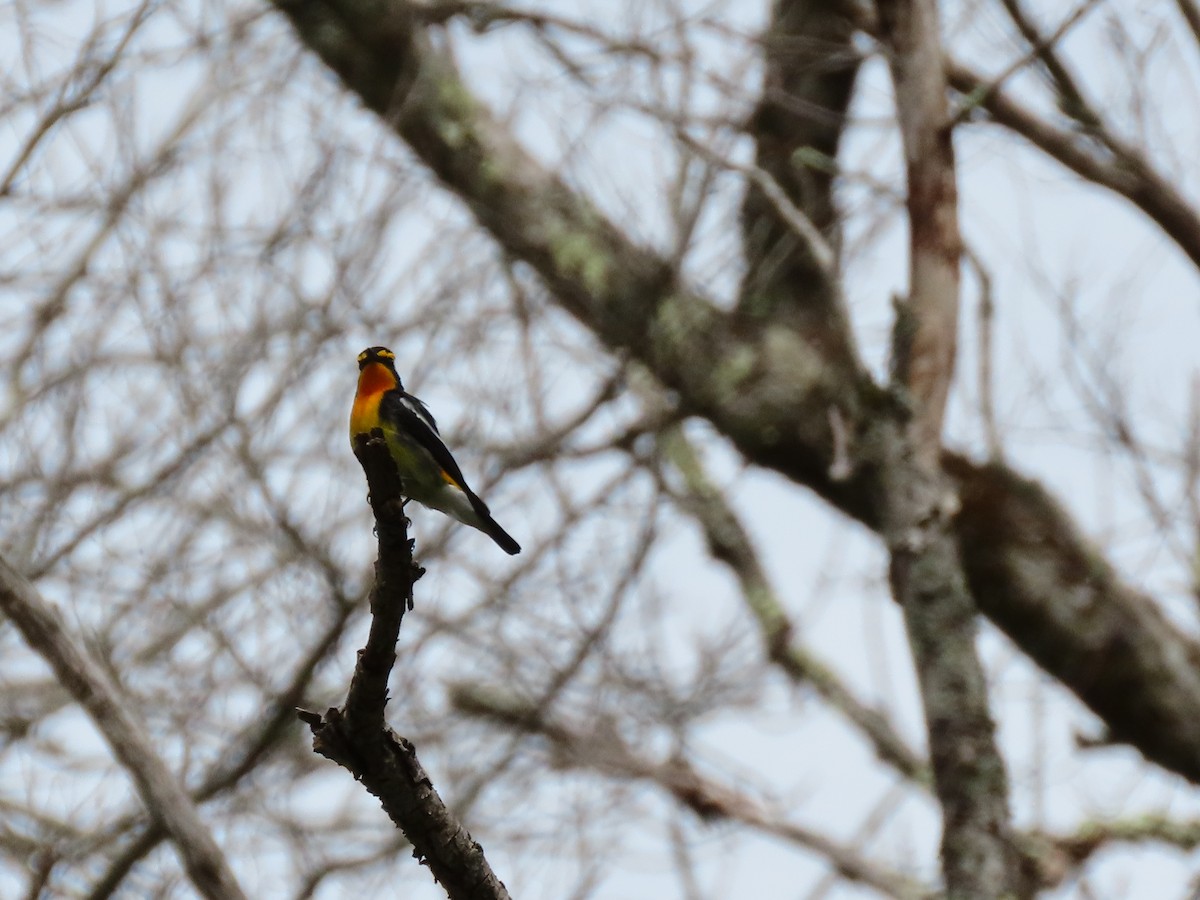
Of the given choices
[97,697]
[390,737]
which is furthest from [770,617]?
[390,737]

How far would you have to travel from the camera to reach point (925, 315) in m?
6.97

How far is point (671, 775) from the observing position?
9.08 metres

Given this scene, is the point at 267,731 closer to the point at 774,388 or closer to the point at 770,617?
the point at 774,388

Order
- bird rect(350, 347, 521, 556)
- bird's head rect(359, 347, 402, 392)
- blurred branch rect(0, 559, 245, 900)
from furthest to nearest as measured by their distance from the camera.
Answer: bird's head rect(359, 347, 402, 392) → blurred branch rect(0, 559, 245, 900) → bird rect(350, 347, 521, 556)

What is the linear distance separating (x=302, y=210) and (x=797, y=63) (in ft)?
11.5

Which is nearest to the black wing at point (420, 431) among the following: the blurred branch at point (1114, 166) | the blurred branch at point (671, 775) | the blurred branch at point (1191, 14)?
the blurred branch at point (671, 775)

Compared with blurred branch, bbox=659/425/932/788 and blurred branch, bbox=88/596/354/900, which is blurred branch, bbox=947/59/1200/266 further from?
blurred branch, bbox=88/596/354/900

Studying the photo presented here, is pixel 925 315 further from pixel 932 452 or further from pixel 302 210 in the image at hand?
pixel 302 210

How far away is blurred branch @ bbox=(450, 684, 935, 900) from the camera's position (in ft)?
25.5

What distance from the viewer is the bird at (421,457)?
189 inches

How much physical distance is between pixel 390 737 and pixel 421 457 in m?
1.71

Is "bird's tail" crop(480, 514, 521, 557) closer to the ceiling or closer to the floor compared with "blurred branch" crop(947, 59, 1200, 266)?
closer to the floor

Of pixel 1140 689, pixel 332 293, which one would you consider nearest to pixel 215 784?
pixel 332 293

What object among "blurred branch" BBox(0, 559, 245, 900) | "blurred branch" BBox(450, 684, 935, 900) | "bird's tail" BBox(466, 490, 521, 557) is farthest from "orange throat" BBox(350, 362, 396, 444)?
"blurred branch" BBox(450, 684, 935, 900)
